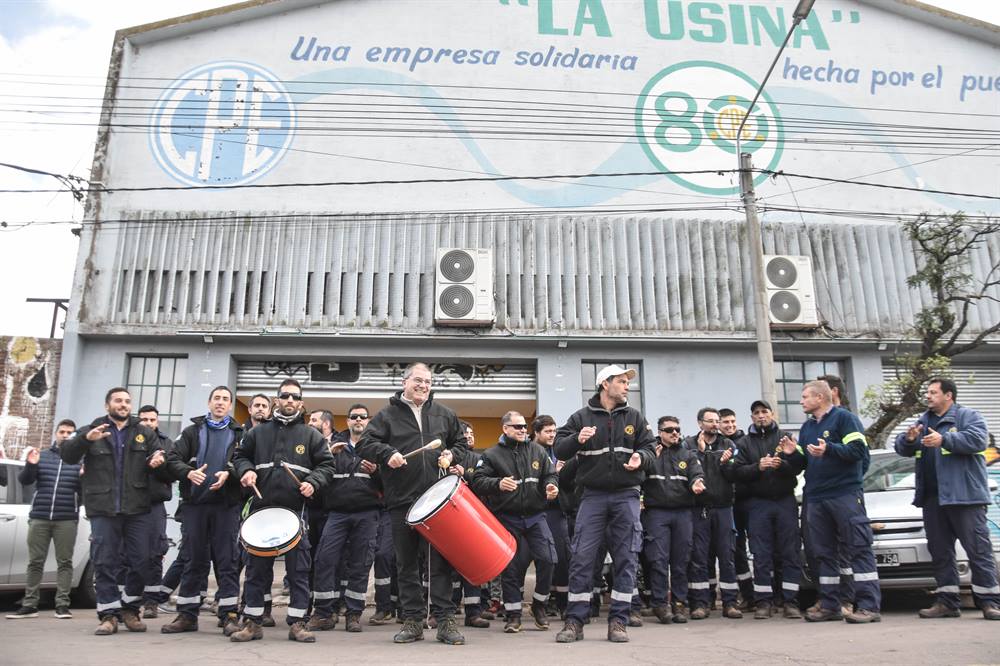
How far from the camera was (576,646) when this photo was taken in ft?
21.2

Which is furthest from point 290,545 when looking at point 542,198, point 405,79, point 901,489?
point 405,79

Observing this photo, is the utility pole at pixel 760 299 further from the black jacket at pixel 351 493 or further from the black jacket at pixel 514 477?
the black jacket at pixel 351 493

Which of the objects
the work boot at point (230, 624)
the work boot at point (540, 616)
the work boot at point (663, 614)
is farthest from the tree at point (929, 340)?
the work boot at point (230, 624)

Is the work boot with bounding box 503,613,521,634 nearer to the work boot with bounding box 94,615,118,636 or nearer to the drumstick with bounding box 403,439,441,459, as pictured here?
the drumstick with bounding box 403,439,441,459

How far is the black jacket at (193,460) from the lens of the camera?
7.45m

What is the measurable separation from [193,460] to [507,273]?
970 cm

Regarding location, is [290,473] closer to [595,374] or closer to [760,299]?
[760,299]

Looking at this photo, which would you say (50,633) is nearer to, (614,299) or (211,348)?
(211,348)

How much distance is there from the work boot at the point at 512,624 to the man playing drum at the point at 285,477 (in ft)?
5.71

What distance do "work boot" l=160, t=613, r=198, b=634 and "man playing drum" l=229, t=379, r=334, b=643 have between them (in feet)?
2.32

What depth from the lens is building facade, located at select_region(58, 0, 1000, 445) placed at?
1636 centimetres

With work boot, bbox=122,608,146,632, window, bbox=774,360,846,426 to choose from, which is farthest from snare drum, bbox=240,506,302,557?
Answer: window, bbox=774,360,846,426

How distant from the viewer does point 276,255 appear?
54.1ft

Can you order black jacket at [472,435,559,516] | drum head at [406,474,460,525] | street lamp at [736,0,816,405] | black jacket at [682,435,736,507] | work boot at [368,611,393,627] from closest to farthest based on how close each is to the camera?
drum head at [406,474,460,525]
black jacket at [472,435,559,516]
work boot at [368,611,393,627]
black jacket at [682,435,736,507]
street lamp at [736,0,816,405]
